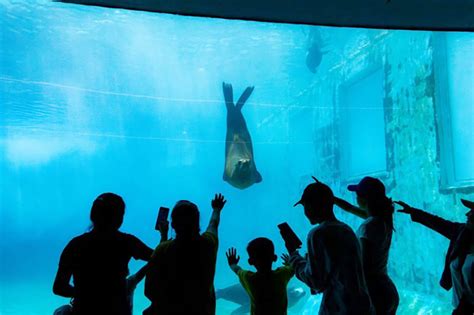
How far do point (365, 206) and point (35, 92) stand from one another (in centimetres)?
3697

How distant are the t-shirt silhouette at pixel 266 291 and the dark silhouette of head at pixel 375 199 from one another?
2.16 feet

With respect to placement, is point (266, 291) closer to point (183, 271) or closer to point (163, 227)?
point (183, 271)

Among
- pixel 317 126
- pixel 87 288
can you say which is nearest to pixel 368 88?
pixel 317 126

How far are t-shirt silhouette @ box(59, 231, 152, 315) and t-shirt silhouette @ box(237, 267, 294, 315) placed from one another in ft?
2.30

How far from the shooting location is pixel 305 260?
7.83ft

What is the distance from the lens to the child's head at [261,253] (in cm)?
256

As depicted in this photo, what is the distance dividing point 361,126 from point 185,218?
61.3 feet

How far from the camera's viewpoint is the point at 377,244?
261 centimetres

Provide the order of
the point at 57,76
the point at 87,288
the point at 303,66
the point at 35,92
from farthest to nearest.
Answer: the point at 57,76, the point at 35,92, the point at 303,66, the point at 87,288

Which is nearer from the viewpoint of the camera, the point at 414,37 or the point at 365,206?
the point at 365,206

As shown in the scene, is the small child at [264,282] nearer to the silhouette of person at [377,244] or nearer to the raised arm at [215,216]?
the raised arm at [215,216]

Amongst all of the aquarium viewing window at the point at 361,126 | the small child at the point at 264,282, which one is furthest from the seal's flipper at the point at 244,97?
the small child at the point at 264,282

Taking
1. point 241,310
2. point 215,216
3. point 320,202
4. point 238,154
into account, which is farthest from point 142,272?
point 241,310

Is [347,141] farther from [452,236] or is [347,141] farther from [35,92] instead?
[35,92]
